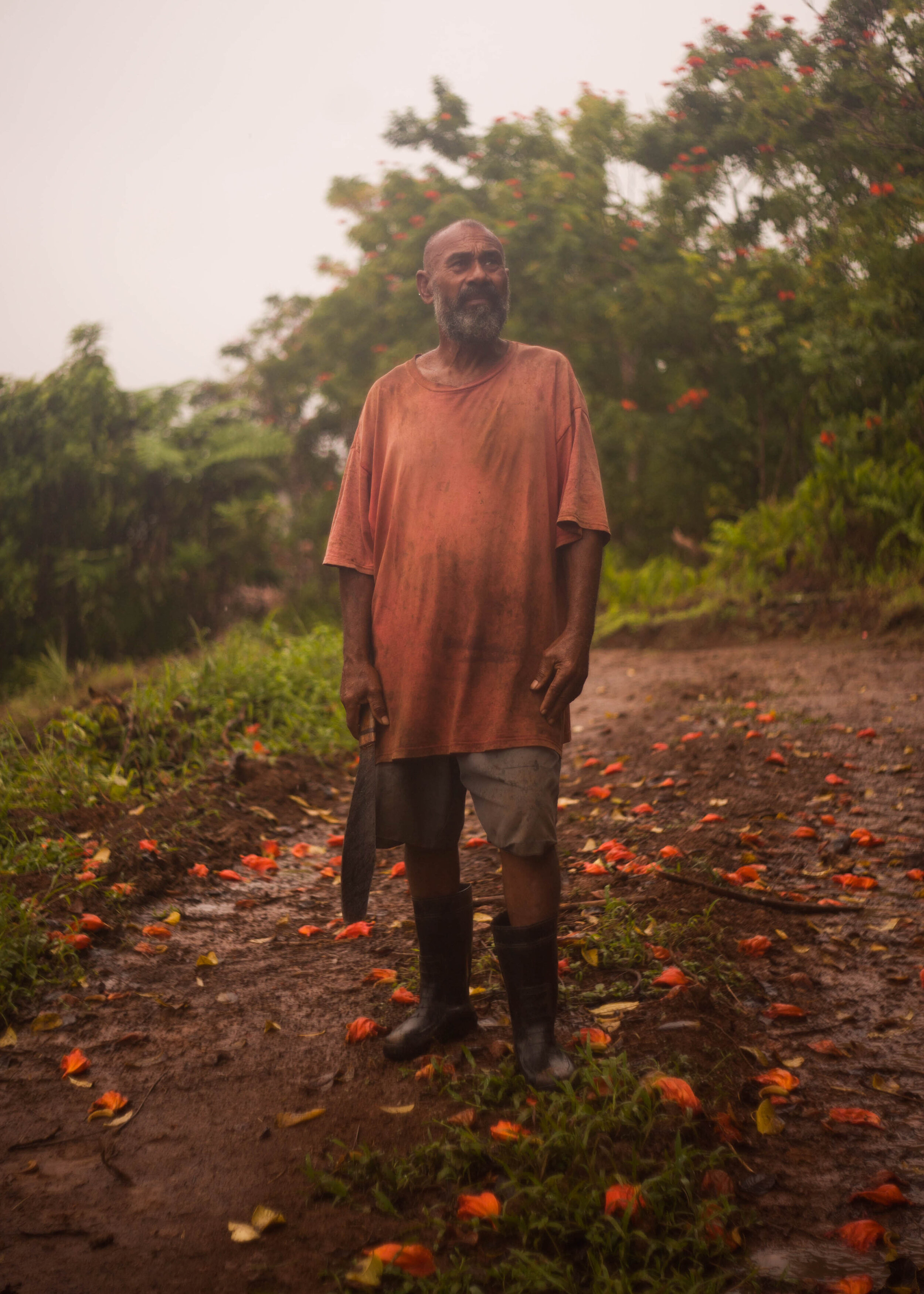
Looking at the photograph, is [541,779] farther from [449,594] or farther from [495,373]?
[495,373]

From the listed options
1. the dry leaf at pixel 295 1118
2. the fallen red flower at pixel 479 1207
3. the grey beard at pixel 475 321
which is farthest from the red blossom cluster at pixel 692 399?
the fallen red flower at pixel 479 1207

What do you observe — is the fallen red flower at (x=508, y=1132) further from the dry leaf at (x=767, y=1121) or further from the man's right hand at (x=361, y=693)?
the man's right hand at (x=361, y=693)

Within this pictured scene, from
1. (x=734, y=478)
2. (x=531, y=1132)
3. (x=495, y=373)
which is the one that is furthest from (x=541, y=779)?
(x=734, y=478)

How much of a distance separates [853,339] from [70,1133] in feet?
25.4

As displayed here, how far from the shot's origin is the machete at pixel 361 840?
2.22 metres

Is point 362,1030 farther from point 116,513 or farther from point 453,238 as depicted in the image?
point 116,513

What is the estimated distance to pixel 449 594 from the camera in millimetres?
2195

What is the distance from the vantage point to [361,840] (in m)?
2.23

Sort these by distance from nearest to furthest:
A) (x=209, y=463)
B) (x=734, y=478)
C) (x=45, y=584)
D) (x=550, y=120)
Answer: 1. (x=45, y=584)
2. (x=209, y=463)
3. (x=734, y=478)
4. (x=550, y=120)

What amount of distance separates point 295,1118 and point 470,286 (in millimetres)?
2043

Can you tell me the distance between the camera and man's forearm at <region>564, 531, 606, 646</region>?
83.6 inches

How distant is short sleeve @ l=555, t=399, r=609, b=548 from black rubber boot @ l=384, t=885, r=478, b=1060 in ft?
3.23

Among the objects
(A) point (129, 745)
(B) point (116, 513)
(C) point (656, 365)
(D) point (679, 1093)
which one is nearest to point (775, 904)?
(D) point (679, 1093)

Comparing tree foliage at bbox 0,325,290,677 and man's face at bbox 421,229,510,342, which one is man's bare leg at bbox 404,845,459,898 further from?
tree foliage at bbox 0,325,290,677
